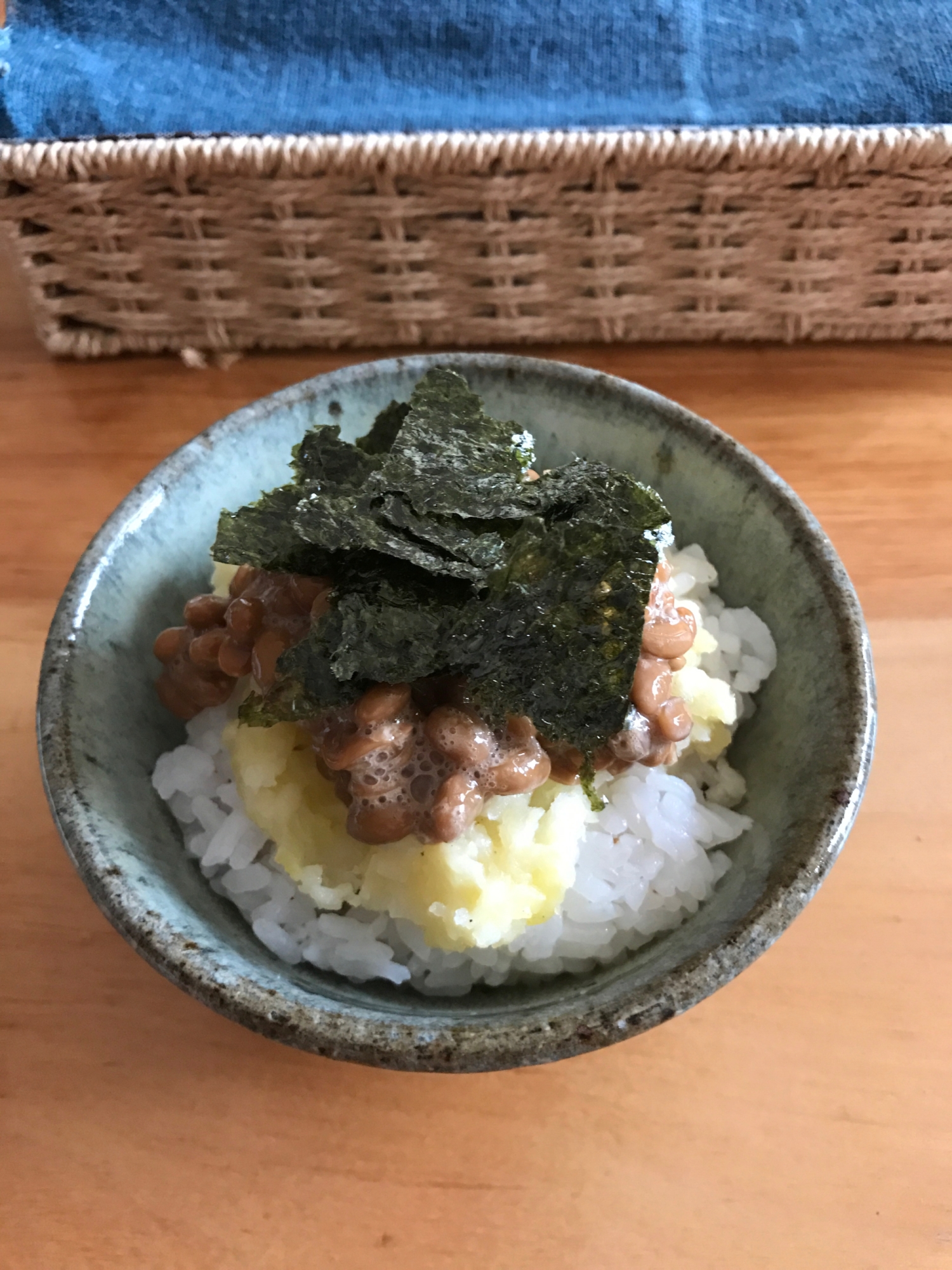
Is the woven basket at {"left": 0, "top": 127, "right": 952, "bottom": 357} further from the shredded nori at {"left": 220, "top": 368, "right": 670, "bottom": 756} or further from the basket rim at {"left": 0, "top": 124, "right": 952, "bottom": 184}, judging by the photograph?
the shredded nori at {"left": 220, "top": 368, "right": 670, "bottom": 756}

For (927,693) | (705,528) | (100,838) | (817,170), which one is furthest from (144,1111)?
(817,170)

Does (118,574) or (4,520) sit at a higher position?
(118,574)

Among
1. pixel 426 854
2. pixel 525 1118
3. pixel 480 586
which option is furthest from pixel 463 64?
pixel 525 1118

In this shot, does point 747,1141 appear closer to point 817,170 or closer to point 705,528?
point 705,528

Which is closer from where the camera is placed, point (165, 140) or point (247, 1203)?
point (247, 1203)

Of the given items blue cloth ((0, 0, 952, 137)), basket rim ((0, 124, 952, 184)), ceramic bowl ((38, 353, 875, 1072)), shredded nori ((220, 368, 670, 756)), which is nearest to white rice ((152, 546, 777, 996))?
ceramic bowl ((38, 353, 875, 1072))

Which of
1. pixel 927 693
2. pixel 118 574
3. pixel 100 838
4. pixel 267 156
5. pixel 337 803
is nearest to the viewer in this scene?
pixel 100 838

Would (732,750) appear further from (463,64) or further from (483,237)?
(463,64)
